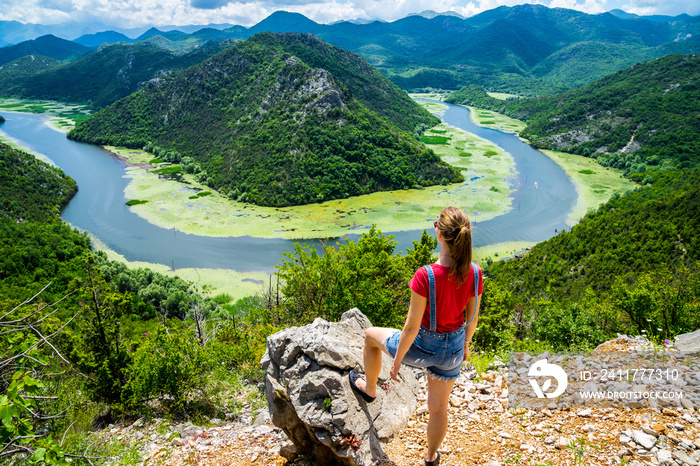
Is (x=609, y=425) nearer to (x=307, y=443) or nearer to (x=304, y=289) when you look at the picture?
(x=307, y=443)

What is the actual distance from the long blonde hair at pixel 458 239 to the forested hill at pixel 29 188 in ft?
208

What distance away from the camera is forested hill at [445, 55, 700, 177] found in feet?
299

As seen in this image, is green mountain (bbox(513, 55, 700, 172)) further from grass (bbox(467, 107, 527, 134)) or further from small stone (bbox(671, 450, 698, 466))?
small stone (bbox(671, 450, 698, 466))

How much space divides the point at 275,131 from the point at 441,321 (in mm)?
79123

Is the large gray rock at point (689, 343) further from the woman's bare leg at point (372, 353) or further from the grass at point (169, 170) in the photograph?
the grass at point (169, 170)

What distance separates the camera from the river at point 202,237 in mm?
48625

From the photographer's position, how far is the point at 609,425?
19.3 feet

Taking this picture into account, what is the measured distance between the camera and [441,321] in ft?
15.7

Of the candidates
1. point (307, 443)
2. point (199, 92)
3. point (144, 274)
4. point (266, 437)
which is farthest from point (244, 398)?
point (199, 92)

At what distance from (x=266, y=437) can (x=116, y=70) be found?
716 feet

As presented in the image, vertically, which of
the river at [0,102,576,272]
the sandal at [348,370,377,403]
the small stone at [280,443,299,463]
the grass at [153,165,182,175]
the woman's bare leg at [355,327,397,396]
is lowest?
the river at [0,102,576,272]

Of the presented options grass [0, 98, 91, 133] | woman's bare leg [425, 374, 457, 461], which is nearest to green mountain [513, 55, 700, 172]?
woman's bare leg [425, 374, 457, 461]

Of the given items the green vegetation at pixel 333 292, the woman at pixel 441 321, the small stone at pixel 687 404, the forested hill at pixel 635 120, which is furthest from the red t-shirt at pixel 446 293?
the forested hill at pixel 635 120

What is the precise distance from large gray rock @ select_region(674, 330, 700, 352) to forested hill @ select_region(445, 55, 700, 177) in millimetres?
94833
